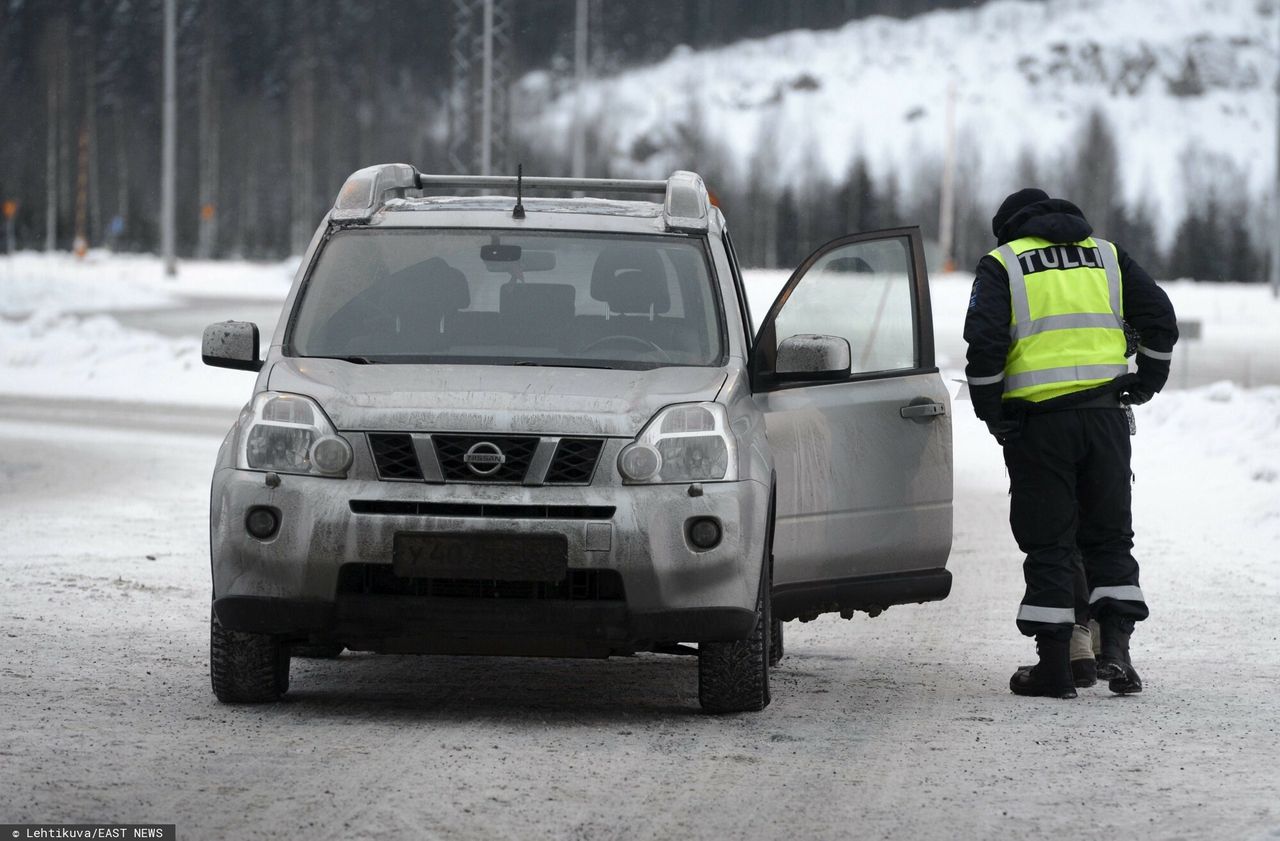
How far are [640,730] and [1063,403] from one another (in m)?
2.09

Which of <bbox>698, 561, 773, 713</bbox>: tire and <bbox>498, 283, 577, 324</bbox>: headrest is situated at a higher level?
<bbox>498, 283, 577, 324</bbox>: headrest

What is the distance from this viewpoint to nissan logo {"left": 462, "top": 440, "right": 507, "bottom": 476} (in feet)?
20.5

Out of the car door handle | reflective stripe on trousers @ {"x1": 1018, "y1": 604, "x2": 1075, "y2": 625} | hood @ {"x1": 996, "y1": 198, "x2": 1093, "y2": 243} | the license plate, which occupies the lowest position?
reflective stripe on trousers @ {"x1": 1018, "y1": 604, "x2": 1075, "y2": 625}

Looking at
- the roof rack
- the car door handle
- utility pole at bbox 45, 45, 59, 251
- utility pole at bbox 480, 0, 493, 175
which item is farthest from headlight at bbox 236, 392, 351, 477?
utility pole at bbox 45, 45, 59, 251

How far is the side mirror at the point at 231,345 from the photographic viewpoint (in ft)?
23.1

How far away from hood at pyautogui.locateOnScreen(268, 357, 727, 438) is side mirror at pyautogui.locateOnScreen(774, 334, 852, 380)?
0.29 m

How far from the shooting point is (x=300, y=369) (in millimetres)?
6777

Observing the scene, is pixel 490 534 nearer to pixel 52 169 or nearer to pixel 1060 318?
pixel 1060 318

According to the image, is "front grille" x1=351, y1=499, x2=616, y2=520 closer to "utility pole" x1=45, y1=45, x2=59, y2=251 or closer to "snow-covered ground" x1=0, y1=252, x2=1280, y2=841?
"snow-covered ground" x1=0, y1=252, x2=1280, y2=841

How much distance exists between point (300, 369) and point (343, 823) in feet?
7.22

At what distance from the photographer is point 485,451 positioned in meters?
6.27

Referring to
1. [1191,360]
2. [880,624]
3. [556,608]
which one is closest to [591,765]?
[556,608]

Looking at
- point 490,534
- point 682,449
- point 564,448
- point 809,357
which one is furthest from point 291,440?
point 809,357

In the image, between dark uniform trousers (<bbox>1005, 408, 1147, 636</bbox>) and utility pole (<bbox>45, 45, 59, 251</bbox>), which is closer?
dark uniform trousers (<bbox>1005, 408, 1147, 636</bbox>)
